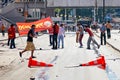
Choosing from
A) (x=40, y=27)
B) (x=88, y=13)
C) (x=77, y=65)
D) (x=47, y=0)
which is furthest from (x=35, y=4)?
(x=77, y=65)

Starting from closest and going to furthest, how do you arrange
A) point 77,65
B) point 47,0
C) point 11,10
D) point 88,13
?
1. point 77,65
2. point 11,10
3. point 47,0
4. point 88,13

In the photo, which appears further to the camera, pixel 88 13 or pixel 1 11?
pixel 88 13

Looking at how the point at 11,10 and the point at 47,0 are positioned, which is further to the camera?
the point at 47,0

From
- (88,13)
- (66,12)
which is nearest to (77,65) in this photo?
(66,12)

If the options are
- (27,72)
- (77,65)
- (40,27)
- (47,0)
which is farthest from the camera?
(47,0)

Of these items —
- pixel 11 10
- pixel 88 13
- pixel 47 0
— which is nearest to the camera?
pixel 11 10

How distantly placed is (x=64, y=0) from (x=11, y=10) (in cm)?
1807

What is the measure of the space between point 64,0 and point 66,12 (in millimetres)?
33892

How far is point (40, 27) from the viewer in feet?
117

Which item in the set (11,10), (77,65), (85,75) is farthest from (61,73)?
(11,10)

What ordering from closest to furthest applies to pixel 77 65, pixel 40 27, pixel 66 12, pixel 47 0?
pixel 77 65, pixel 40 27, pixel 47 0, pixel 66 12

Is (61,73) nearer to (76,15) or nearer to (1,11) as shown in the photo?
(1,11)

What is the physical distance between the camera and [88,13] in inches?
5748

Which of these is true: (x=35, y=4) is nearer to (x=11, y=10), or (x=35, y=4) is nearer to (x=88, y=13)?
(x=11, y=10)
